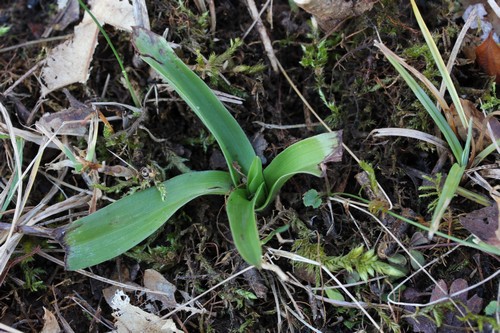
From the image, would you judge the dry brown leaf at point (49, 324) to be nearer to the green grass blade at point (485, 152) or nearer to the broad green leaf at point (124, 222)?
the broad green leaf at point (124, 222)

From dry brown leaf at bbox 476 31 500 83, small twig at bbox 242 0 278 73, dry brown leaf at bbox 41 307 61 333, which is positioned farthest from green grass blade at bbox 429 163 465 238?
A: dry brown leaf at bbox 41 307 61 333

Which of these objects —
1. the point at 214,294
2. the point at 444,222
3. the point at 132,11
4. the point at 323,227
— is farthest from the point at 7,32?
the point at 444,222

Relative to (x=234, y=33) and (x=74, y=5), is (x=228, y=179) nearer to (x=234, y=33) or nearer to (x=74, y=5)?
(x=234, y=33)

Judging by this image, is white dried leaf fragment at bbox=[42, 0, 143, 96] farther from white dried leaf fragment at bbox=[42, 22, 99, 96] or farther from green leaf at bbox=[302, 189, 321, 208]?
green leaf at bbox=[302, 189, 321, 208]

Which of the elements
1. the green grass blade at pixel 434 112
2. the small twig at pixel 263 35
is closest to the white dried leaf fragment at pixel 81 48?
the small twig at pixel 263 35

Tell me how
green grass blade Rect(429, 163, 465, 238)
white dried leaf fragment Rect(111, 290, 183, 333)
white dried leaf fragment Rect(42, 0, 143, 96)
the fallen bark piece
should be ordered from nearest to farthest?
green grass blade Rect(429, 163, 465, 238), white dried leaf fragment Rect(111, 290, 183, 333), the fallen bark piece, white dried leaf fragment Rect(42, 0, 143, 96)
